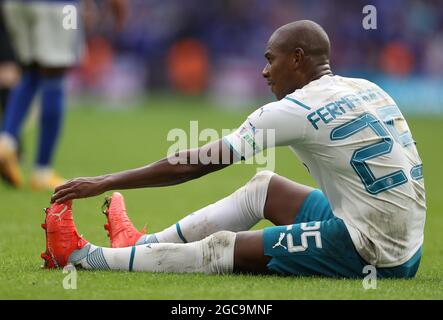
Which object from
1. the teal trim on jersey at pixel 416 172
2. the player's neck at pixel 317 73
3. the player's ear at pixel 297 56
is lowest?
the teal trim on jersey at pixel 416 172

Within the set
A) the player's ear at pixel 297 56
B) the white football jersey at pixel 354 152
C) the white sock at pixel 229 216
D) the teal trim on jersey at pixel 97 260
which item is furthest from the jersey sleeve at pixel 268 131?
the teal trim on jersey at pixel 97 260

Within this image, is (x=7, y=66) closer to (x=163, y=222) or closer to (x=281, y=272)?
(x=163, y=222)

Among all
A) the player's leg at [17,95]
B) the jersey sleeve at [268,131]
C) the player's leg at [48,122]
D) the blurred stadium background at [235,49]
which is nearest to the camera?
the jersey sleeve at [268,131]

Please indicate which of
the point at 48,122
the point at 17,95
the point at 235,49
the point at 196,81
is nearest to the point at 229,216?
the point at 48,122

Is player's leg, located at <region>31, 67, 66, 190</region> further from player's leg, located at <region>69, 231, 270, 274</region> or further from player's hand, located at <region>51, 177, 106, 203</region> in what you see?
player's hand, located at <region>51, 177, 106, 203</region>

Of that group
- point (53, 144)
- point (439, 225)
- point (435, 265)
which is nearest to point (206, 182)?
point (53, 144)

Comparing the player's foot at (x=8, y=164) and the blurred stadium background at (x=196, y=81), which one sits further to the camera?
the blurred stadium background at (x=196, y=81)

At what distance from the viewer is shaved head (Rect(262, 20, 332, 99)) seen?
173 inches

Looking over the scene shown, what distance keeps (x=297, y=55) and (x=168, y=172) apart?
31.1 inches

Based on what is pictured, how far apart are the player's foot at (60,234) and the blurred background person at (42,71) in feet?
12.2

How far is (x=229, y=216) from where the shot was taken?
15.5 ft

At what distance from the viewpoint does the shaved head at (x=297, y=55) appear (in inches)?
173

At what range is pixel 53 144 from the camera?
8.29 metres

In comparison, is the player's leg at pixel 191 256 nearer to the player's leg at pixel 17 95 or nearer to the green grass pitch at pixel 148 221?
the green grass pitch at pixel 148 221
